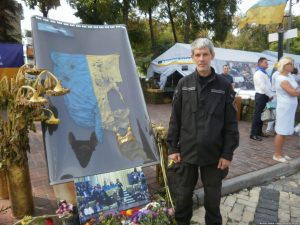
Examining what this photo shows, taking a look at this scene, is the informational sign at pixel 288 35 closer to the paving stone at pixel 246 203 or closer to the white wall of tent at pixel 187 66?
the white wall of tent at pixel 187 66

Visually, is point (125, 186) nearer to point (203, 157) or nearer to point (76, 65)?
point (203, 157)

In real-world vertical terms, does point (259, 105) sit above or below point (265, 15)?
below

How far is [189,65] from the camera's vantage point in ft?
42.1

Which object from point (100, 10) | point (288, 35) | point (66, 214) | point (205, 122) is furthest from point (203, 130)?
point (100, 10)

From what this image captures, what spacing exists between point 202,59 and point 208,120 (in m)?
0.54

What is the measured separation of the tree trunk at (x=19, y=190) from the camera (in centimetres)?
301

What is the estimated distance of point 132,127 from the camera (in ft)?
10.9

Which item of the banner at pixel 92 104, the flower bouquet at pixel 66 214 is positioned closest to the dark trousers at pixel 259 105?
the banner at pixel 92 104

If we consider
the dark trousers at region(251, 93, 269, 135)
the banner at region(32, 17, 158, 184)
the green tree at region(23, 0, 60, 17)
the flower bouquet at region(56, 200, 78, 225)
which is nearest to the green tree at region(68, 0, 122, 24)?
the green tree at region(23, 0, 60, 17)

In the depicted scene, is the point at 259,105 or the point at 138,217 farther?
the point at 259,105

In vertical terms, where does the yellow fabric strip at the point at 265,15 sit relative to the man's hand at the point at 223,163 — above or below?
above

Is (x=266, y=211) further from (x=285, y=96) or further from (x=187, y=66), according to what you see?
(x=187, y=66)

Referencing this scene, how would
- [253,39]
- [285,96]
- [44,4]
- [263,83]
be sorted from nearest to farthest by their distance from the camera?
[285,96] < [263,83] < [44,4] < [253,39]

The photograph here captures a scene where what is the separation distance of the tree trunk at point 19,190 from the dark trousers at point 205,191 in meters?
1.57
